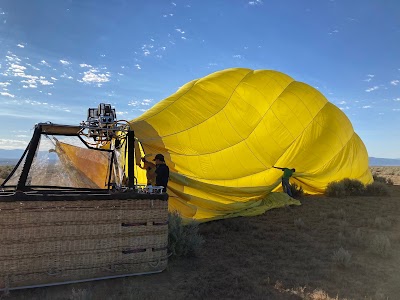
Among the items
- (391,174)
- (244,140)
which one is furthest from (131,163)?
(391,174)

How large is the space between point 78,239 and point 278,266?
3747 millimetres

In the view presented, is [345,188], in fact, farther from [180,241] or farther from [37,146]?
[37,146]

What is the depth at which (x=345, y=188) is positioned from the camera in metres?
14.8

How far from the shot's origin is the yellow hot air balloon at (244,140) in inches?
396

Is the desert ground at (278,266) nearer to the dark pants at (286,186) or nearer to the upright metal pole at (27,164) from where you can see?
the upright metal pole at (27,164)

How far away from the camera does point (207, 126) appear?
11.3 metres

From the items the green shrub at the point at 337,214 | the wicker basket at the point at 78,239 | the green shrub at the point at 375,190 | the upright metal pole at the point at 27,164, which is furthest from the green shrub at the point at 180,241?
the green shrub at the point at 375,190

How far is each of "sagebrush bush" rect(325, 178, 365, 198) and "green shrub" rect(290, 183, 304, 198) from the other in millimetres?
1011

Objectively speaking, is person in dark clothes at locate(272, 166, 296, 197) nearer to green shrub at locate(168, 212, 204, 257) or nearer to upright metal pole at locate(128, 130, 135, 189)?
green shrub at locate(168, 212, 204, 257)

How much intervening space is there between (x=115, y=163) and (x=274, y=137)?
24.6 feet

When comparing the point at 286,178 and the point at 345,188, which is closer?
the point at 286,178

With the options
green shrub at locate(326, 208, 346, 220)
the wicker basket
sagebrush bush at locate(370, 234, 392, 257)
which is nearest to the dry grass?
green shrub at locate(326, 208, 346, 220)

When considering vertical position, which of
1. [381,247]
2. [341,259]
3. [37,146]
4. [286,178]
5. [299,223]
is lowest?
[341,259]

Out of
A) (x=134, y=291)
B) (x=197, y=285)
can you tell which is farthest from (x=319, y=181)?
(x=134, y=291)
